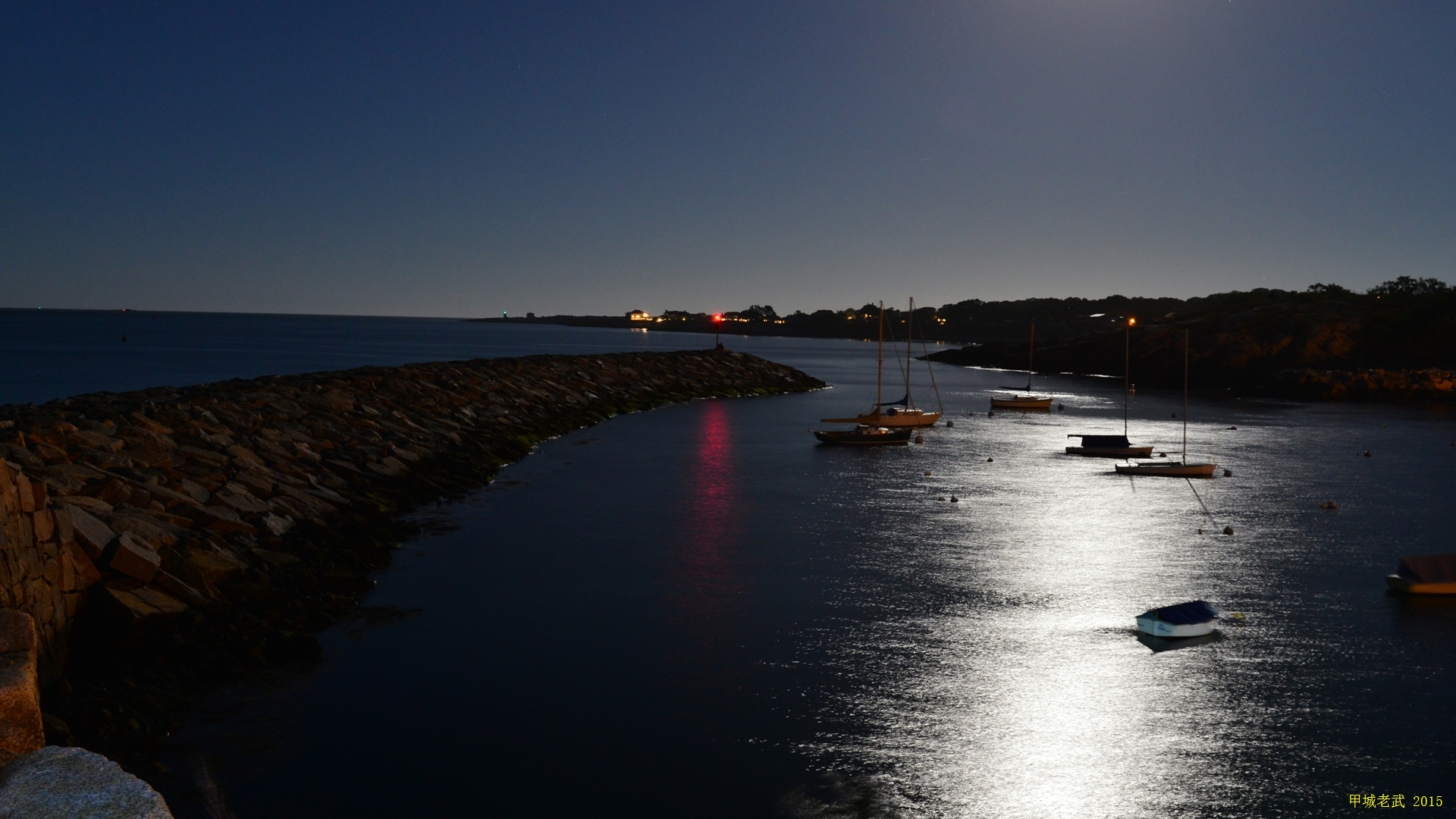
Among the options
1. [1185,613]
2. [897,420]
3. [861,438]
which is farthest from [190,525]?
[897,420]

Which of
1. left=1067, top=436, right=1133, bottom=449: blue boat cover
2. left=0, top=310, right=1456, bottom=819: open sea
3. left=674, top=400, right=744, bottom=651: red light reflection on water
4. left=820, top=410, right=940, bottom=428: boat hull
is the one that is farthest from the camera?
left=820, top=410, right=940, bottom=428: boat hull

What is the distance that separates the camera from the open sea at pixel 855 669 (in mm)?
11992

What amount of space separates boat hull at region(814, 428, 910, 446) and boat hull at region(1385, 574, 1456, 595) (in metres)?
28.9

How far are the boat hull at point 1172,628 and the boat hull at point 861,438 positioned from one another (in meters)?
31.3

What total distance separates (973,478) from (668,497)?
1287 centimetres

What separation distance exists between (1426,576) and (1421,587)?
25 cm

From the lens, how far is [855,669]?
15.9 metres

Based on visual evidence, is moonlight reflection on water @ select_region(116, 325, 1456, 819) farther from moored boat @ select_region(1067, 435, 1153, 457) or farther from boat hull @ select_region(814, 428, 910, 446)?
boat hull @ select_region(814, 428, 910, 446)

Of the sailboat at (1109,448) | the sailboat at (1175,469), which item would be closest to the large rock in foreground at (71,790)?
the sailboat at (1175,469)

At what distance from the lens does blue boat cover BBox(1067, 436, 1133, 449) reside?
46812 millimetres

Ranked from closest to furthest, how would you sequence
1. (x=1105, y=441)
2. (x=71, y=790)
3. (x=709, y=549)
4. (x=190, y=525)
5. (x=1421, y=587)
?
1. (x=71, y=790)
2. (x=190, y=525)
3. (x=1421, y=587)
4. (x=709, y=549)
5. (x=1105, y=441)

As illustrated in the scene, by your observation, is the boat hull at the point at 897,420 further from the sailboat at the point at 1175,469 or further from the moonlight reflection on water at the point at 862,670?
the moonlight reflection on water at the point at 862,670

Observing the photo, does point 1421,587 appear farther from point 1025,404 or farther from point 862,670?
point 1025,404

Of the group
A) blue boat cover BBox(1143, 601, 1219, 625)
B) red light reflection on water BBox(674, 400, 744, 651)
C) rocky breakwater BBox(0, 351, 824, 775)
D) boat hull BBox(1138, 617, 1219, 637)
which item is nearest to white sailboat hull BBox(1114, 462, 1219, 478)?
red light reflection on water BBox(674, 400, 744, 651)
